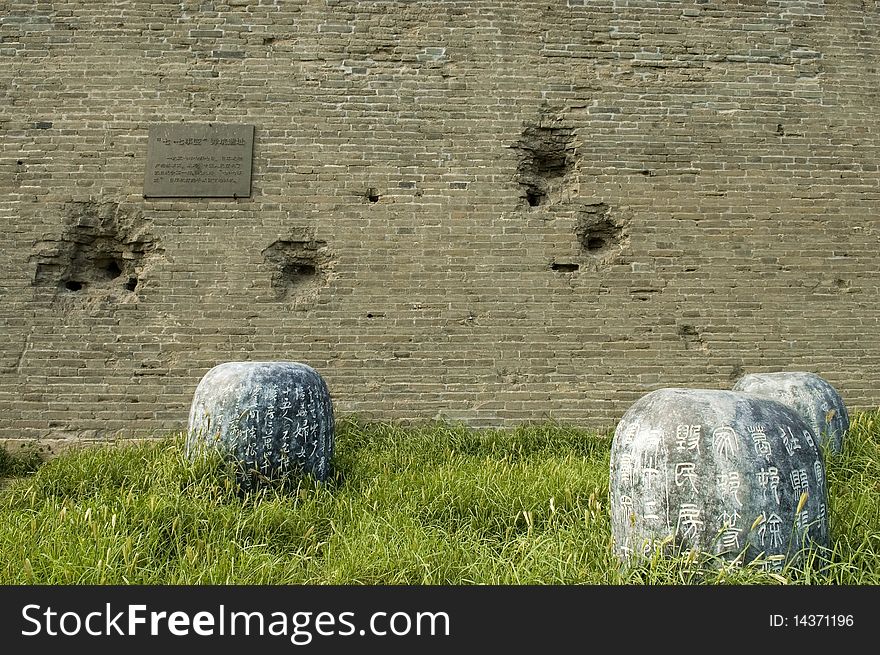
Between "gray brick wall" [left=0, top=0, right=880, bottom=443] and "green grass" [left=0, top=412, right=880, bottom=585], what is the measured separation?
1210mm

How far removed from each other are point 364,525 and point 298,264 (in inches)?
137

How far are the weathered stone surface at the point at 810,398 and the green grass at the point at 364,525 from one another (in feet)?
0.58

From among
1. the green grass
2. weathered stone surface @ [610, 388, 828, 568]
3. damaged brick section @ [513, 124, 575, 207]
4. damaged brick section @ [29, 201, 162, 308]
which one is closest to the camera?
weathered stone surface @ [610, 388, 828, 568]

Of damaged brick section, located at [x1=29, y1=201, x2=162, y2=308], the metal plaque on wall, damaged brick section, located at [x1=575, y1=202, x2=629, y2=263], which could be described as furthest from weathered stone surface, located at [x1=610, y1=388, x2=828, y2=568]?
damaged brick section, located at [x1=29, y1=201, x2=162, y2=308]

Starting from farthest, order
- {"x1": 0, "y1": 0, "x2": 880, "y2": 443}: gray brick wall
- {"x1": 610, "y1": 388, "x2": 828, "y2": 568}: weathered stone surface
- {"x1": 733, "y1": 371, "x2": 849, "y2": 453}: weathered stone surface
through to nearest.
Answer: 1. {"x1": 0, "y1": 0, "x2": 880, "y2": 443}: gray brick wall
2. {"x1": 733, "y1": 371, "x2": 849, "y2": 453}: weathered stone surface
3. {"x1": 610, "y1": 388, "x2": 828, "y2": 568}: weathered stone surface

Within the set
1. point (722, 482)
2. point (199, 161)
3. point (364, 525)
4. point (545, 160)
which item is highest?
point (545, 160)

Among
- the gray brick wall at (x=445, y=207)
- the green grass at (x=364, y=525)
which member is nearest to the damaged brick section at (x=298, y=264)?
the gray brick wall at (x=445, y=207)

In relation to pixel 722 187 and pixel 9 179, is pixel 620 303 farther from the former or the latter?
pixel 9 179

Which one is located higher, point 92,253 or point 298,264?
point 92,253

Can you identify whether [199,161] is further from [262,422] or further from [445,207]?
[262,422]

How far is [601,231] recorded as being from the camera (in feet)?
20.0

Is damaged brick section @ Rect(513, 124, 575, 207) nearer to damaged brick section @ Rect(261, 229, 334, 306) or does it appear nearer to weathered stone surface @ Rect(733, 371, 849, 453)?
damaged brick section @ Rect(261, 229, 334, 306)

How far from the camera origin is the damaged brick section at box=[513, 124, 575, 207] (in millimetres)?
6148

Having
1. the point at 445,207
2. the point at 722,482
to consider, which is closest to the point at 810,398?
Result: the point at 722,482
